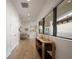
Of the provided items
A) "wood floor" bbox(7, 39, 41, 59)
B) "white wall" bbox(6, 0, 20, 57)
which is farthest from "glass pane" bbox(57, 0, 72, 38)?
"white wall" bbox(6, 0, 20, 57)

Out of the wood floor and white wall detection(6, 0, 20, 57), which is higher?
white wall detection(6, 0, 20, 57)

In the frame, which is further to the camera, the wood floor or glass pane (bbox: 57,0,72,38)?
the wood floor

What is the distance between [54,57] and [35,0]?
3.17 metres

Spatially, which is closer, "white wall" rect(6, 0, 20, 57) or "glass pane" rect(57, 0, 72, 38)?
"glass pane" rect(57, 0, 72, 38)

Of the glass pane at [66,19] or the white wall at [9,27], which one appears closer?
the glass pane at [66,19]

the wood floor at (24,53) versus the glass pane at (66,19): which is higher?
the glass pane at (66,19)

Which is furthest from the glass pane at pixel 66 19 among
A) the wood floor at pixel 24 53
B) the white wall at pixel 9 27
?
the white wall at pixel 9 27

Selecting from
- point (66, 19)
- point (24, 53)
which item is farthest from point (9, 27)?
point (66, 19)

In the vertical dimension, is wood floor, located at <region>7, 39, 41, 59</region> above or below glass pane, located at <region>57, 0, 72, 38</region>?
below

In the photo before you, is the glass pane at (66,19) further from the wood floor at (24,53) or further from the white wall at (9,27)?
the white wall at (9,27)

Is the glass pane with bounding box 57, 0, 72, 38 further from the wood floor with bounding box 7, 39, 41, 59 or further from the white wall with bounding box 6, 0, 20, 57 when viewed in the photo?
the white wall with bounding box 6, 0, 20, 57
